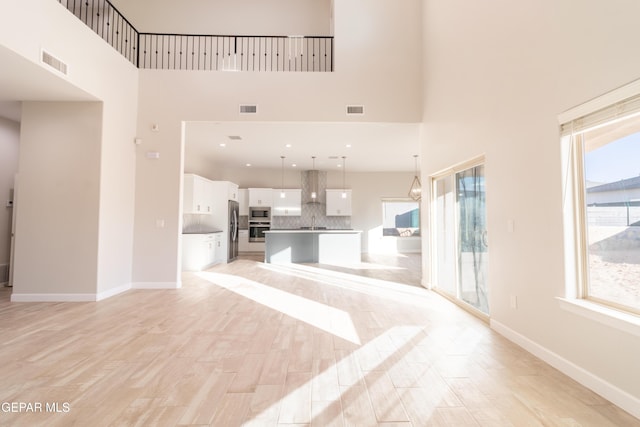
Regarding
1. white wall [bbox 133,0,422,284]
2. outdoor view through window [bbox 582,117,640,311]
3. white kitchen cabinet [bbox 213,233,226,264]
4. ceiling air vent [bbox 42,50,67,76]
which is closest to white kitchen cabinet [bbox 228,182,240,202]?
white kitchen cabinet [bbox 213,233,226,264]

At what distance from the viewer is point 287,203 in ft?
33.7

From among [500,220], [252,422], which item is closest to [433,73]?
[500,220]

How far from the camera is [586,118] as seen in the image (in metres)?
2.14

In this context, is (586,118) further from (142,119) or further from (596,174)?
(142,119)

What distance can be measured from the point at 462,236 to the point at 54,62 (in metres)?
5.28

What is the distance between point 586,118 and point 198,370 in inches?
128

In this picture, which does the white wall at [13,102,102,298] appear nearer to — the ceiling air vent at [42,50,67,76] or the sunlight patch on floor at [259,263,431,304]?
the ceiling air vent at [42,50,67,76]

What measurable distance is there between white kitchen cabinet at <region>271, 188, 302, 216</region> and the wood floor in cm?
613

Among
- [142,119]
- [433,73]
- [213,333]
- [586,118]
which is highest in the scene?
[433,73]

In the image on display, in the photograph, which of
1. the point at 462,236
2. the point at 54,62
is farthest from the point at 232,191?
the point at 462,236

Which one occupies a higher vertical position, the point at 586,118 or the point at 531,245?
the point at 586,118

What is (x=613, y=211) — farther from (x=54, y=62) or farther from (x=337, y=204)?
(x=337, y=204)

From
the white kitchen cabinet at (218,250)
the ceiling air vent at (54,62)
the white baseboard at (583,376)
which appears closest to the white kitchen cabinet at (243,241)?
the white kitchen cabinet at (218,250)

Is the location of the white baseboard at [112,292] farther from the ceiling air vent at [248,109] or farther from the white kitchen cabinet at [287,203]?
the white kitchen cabinet at [287,203]
